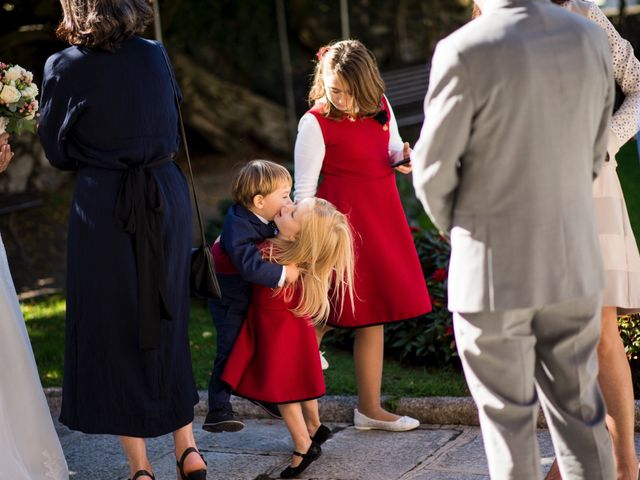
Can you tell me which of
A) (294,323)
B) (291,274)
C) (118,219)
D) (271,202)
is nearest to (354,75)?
(271,202)

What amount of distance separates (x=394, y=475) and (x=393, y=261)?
96cm

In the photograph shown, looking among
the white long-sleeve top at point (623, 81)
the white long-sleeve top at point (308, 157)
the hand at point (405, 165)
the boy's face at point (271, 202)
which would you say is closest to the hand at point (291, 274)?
the boy's face at point (271, 202)

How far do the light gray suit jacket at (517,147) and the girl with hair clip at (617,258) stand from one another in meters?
0.67

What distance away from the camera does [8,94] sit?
400 cm

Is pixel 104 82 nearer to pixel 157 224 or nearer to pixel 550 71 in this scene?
pixel 157 224

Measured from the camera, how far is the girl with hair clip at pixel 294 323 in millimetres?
4117

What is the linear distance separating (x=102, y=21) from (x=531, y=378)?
75.4 inches

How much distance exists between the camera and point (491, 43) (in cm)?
278

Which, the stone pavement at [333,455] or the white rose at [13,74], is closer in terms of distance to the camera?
the white rose at [13,74]

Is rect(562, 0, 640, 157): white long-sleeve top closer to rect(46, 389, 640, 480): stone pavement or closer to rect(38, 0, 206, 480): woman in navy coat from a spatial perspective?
rect(46, 389, 640, 480): stone pavement

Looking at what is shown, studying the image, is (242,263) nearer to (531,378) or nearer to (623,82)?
(531,378)

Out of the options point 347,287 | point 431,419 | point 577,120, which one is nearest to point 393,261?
point 347,287

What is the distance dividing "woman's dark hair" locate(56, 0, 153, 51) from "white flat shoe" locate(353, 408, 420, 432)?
1.99 m

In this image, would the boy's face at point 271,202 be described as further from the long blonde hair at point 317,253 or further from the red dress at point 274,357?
the red dress at point 274,357
